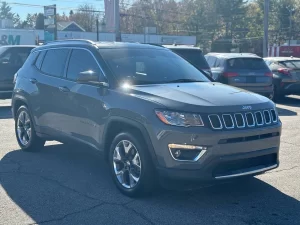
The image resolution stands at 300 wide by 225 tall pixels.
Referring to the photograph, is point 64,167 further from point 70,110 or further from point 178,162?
point 178,162

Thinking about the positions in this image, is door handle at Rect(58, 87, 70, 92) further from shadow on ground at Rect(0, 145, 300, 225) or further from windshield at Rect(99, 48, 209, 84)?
shadow on ground at Rect(0, 145, 300, 225)

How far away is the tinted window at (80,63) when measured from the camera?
645 centimetres

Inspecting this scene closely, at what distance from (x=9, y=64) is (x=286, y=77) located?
8.80m

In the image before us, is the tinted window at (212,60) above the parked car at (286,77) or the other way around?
above

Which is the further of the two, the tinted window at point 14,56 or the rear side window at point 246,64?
the rear side window at point 246,64

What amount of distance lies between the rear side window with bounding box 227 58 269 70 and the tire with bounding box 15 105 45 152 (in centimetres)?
796

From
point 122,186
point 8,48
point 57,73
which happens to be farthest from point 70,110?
point 8,48

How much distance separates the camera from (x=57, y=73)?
716 cm

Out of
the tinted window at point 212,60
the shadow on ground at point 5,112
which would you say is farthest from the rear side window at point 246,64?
the shadow on ground at point 5,112

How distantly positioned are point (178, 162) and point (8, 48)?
35.8 feet

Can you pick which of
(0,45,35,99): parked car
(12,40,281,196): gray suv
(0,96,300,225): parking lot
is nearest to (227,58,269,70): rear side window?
(0,45,35,99): parked car

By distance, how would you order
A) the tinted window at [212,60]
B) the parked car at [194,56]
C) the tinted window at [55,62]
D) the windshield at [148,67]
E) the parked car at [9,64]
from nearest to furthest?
1. the windshield at [148,67]
2. the tinted window at [55,62]
3. the parked car at [194,56]
4. the parked car at [9,64]
5. the tinted window at [212,60]

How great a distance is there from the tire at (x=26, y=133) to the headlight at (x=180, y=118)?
3.35 meters

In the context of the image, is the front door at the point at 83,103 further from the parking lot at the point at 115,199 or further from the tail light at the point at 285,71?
the tail light at the point at 285,71
